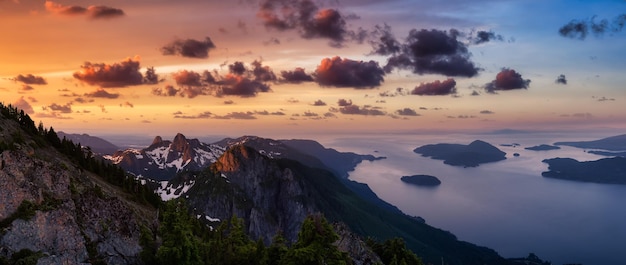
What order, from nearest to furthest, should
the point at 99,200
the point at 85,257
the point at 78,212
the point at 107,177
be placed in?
1. the point at 85,257
2. the point at 78,212
3. the point at 99,200
4. the point at 107,177

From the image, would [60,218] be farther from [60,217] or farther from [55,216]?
[55,216]

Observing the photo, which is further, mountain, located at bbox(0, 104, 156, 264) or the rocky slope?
the rocky slope

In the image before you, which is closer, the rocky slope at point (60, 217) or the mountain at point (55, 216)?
the mountain at point (55, 216)

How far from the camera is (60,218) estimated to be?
54.0 meters

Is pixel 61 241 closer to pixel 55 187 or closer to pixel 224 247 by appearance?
pixel 55 187

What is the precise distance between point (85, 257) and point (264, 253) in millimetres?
28175

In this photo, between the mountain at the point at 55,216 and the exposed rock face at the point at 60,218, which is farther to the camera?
the exposed rock face at the point at 60,218

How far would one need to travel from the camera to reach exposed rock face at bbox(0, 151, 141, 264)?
51.0 m

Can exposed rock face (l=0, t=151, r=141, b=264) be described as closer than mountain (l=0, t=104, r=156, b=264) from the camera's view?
No

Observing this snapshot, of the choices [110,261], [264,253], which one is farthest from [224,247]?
[110,261]

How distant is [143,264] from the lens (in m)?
60.0

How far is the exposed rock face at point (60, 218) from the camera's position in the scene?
5100 cm

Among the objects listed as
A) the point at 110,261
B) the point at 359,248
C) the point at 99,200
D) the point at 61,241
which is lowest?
the point at 359,248

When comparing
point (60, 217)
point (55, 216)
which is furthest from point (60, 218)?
point (55, 216)
